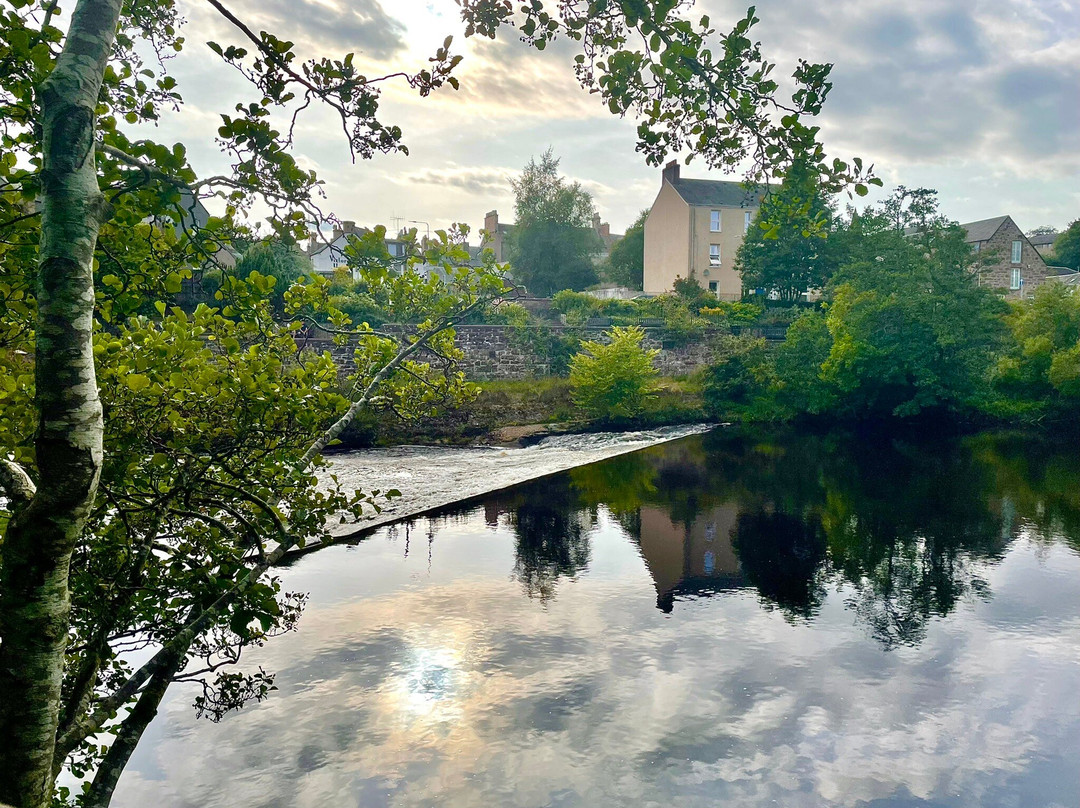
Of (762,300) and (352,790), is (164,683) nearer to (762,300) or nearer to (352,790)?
(352,790)

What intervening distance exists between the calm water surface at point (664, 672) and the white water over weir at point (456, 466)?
168 cm

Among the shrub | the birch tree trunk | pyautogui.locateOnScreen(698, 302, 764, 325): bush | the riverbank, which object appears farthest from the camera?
the shrub

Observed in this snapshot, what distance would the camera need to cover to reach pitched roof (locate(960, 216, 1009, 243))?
197 feet

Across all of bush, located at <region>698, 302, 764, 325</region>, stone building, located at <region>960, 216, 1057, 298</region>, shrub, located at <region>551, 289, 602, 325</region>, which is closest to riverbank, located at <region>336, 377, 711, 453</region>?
bush, located at <region>698, 302, 764, 325</region>

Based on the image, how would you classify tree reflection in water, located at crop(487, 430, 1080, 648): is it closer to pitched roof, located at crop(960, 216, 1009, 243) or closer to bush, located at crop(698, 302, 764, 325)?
bush, located at crop(698, 302, 764, 325)

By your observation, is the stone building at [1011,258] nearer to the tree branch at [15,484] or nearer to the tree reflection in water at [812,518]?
the tree reflection in water at [812,518]

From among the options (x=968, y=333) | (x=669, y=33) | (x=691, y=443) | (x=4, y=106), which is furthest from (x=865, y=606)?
(x=968, y=333)

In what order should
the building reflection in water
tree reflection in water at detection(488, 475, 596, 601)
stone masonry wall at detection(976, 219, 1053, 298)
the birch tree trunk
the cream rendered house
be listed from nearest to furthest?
the birch tree trunk, the building reflection in water, tree reflection in water at detection(488, 475, 596, 601), the cream rendered house, stone masonry wall at detection(976, 219, 1053, 298)

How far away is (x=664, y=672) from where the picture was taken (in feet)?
32.9

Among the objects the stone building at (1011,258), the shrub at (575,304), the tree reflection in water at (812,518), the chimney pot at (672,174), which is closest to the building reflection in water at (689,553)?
the tree reflection in water at (812,518)

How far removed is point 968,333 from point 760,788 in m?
31.8

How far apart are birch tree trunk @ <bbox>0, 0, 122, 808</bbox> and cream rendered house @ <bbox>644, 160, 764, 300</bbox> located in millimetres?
52295

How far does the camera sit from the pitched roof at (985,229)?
59.9m

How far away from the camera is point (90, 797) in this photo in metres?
3.86
